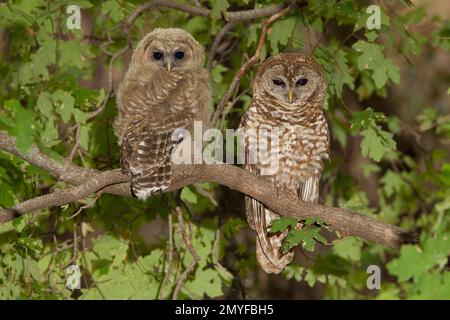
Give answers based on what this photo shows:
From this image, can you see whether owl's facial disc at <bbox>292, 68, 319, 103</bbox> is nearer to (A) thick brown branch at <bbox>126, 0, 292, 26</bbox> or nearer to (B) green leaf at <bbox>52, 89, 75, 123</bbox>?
(A) thick brown branch at <bbox>126, 0, 292, 26</bbox>

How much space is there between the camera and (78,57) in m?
4.55

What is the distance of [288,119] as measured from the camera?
12.6 feet

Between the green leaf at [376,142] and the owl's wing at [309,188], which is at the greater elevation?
the green leaf at [376,142]

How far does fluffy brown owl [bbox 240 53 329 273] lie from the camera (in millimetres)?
3818

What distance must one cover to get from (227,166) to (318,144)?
0.79 meters

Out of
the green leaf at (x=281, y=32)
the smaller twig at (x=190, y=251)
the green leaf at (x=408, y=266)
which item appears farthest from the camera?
the green leaf at (x=281, y=32)

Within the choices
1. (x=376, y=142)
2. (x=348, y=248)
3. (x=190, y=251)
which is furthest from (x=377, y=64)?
(x=190, y=251)

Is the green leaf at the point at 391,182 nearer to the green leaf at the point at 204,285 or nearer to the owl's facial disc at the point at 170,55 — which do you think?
the green leaf at the point at 204,285

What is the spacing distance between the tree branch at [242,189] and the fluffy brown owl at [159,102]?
107 millimetres

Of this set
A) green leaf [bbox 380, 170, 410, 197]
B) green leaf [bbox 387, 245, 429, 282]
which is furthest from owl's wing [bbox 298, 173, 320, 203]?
green leaf [bbox 387, 245, 429, 282]

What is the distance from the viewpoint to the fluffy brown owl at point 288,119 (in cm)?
382

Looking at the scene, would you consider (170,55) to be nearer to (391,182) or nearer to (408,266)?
(408,266)

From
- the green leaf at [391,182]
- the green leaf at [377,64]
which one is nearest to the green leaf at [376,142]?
the green leaf at [377,64]
